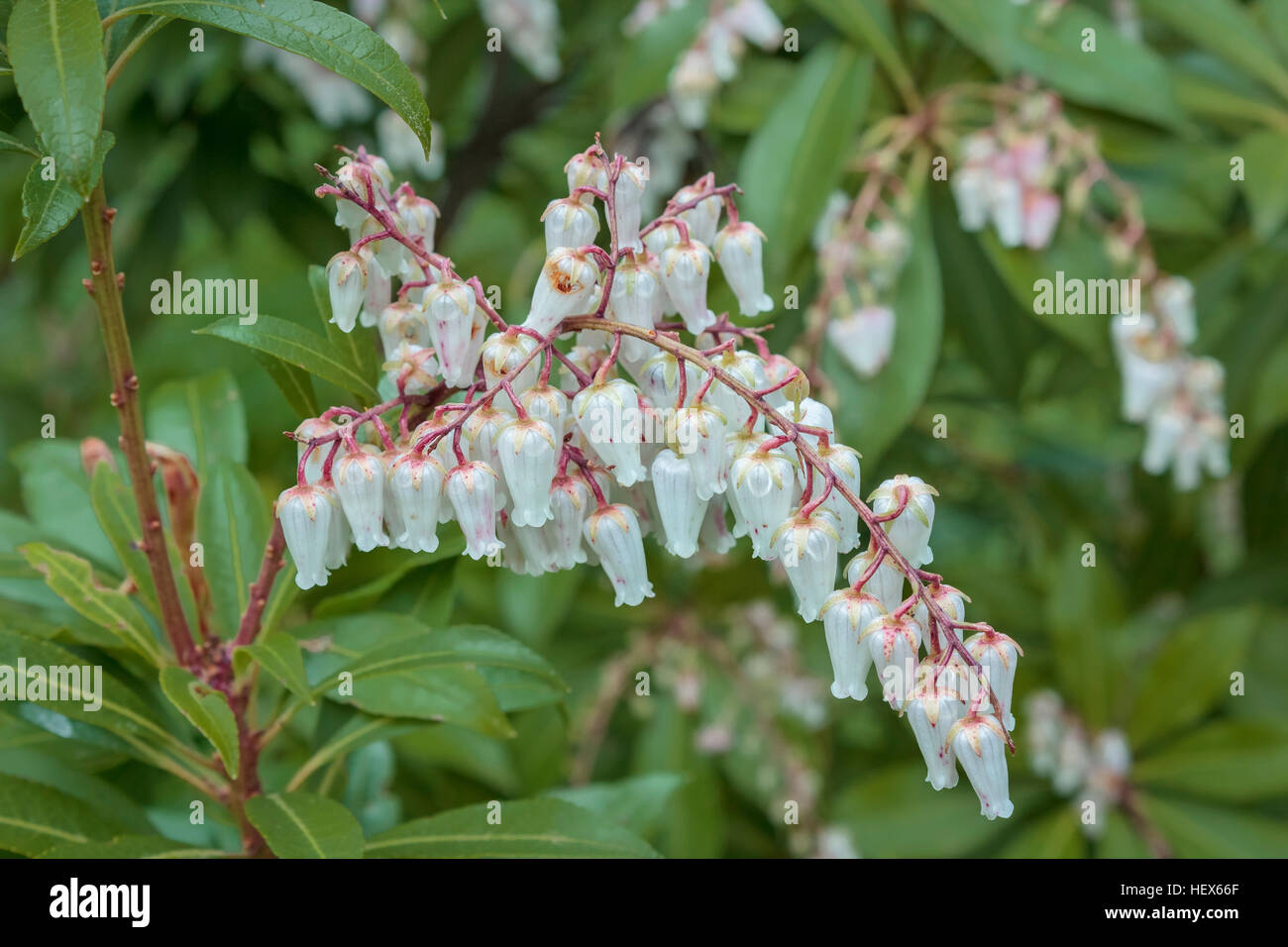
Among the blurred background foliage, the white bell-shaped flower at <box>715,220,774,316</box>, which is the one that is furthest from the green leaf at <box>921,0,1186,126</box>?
the white bell-shaped flower at <box>715,220,774,316</box>

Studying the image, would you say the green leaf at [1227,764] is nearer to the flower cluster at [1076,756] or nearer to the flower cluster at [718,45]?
the flower cluster at [1076,756]

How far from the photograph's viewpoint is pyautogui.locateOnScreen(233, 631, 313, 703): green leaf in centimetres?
99

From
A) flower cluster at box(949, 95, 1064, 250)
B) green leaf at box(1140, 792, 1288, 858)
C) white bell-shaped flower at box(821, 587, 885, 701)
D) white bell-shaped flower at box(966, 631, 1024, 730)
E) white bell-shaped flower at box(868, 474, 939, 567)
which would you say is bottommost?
green leaf at box(1140, 792, 1288, 858)

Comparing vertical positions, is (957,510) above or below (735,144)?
below

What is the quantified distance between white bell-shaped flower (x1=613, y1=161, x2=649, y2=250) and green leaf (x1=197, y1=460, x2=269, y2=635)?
0.54 m

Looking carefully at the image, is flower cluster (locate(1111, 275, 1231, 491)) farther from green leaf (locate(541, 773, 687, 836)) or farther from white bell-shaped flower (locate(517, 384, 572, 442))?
white bell-shaped flower (locate(517, 384, 572, 442))

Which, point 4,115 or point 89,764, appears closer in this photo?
point 4,115

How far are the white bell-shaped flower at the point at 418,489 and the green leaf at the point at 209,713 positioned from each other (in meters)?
0.24

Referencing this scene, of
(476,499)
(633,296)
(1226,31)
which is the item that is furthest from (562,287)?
(1226,31)

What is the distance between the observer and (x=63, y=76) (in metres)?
0.83
